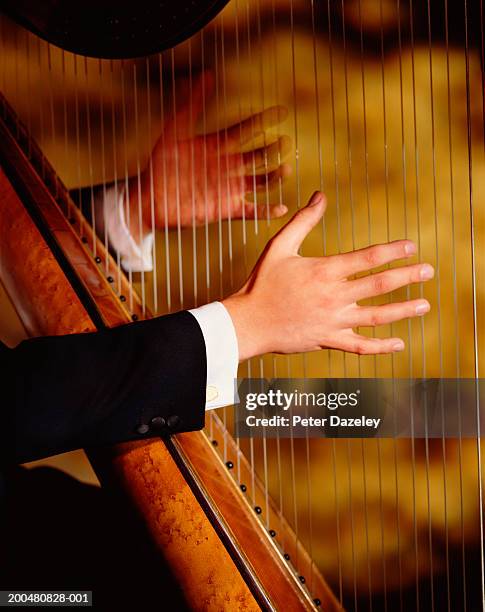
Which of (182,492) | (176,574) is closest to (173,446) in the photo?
(182,492)

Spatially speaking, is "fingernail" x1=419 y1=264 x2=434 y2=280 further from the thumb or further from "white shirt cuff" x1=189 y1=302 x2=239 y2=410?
"white shirt cuff" x1=189 y1=302 x2=239 y2=410

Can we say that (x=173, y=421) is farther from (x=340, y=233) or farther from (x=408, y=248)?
(x=340, y=233)

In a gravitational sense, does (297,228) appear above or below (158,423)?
above

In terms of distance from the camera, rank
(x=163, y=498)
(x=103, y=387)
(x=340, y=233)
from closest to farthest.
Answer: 1. (x=103, y=387)
2. (x=163, y=498)
3. (x=340, y=233)

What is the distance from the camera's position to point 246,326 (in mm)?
896

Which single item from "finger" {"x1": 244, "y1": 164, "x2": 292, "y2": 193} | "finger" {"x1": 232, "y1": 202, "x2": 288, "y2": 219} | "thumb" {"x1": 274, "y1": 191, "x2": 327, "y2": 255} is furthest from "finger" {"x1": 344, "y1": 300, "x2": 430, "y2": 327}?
"finger" {"x1": 244, "y1": 164, "x2": 292, "y2": 193}

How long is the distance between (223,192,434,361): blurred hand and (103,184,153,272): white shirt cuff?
1.61ft

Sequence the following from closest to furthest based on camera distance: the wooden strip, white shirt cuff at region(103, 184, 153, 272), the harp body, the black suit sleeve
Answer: the black suit sleeve, the wooden strip, the harp body, white shirt cuff at region(103, 184, 153, 272)

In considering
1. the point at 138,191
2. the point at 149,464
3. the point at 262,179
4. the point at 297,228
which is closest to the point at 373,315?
the point at 297,228

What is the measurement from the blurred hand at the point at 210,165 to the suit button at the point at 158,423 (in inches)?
19.7

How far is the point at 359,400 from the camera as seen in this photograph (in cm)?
123

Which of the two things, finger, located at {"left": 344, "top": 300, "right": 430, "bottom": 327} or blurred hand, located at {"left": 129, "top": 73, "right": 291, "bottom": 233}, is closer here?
finger, located at {"left": 344, "top": 300, "right": 430, "bottom": 327}

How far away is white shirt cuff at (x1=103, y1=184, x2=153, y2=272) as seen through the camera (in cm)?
135

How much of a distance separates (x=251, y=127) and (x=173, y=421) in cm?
68
